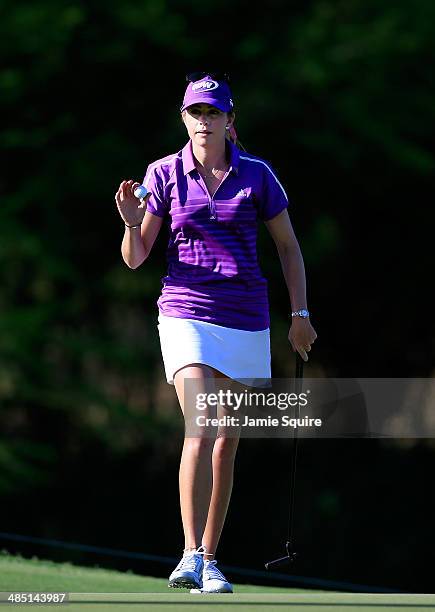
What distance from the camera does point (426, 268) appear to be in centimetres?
1952

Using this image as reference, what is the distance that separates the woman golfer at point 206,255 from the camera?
5348 mm

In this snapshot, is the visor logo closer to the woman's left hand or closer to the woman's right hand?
the woman's right hand

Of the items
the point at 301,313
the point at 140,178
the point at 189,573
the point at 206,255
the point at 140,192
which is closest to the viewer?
the point at 189,573

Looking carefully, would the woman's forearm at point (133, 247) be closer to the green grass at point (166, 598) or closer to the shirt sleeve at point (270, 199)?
the shirt sleeve at point (270, 199)

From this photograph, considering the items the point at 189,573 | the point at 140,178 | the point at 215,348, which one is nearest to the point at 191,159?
the point at 215,348

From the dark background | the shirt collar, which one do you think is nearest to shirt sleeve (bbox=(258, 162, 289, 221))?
the shirt collar

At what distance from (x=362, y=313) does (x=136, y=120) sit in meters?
4.31

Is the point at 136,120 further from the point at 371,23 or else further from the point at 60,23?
the point at 371,23

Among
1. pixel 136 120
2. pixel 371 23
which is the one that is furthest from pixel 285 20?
pixel 136 120

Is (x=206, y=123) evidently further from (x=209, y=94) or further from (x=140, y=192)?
(x=140, y=192)

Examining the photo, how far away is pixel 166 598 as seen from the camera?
5051 millimetres

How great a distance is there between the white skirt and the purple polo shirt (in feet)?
0.10

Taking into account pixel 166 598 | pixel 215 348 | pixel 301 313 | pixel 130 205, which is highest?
pixel 130 205

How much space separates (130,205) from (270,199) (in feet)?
1.67
